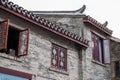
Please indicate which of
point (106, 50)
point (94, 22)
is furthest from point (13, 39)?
point (106, 50)

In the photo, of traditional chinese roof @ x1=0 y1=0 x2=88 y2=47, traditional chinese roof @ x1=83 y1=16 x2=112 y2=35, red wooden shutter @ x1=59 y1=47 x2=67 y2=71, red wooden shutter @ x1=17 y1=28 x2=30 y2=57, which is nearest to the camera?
traditional chinese roof @ x1=0 y1=0 x2=88 y2=47

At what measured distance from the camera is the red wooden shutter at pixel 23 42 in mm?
11477

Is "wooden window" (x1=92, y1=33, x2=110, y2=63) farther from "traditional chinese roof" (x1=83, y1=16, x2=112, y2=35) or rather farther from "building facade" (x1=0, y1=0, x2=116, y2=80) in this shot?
"traditional chinese roof" (x1=83, y1=16, x2=112, y2=35)

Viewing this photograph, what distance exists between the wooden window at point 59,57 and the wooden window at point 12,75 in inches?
80.2

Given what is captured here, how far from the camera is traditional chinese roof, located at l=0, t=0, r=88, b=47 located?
1056 cm

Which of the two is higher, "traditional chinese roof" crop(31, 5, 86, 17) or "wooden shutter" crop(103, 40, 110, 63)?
"traditional chinese roof" crop(31, 5, 86, 17)

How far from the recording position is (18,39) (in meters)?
11.8

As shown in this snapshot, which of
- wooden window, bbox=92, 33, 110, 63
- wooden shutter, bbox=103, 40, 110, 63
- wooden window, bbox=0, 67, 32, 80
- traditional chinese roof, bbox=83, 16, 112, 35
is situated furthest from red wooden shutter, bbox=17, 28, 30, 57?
wooden shutter, bbox=103, 40, 110, 63

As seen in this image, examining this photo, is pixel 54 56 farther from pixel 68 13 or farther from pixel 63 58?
pixel 68 13

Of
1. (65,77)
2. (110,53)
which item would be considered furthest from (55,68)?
(110,53)

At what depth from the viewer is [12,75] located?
1092 cm

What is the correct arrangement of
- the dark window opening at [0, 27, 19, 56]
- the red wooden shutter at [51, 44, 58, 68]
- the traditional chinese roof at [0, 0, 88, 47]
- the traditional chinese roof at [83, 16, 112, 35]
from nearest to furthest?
the traditional chinese roof at [0, 0, 88, 47], the dark window opening at [0, 27, 19, 56], the red wooden shutter at [51, 44, 58, 68], the traditional chinese roof at [83, 16, 112, 35]

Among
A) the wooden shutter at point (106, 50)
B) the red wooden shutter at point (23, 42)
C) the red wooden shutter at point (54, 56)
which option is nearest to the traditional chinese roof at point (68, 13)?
the wooden shutter at point (106, 50)

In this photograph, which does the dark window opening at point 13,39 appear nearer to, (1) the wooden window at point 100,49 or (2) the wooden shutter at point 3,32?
(2) the wooden shutter at point 3,32
